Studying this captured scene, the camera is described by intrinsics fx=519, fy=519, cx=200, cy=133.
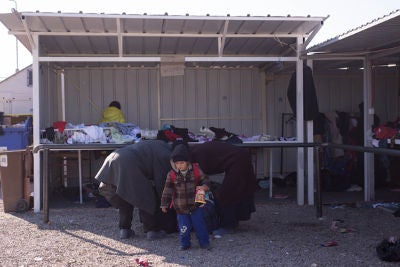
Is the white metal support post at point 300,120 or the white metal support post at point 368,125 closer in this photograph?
the white metal support post at point 300,120

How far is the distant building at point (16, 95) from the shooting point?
2370 centimetres

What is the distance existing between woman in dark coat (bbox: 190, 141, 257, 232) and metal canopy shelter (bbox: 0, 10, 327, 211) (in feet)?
7.49

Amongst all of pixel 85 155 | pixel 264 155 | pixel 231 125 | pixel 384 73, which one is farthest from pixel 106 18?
pixel 384 73

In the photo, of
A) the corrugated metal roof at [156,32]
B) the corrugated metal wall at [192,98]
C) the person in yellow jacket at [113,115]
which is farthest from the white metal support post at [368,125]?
the person in yellow jacket at [113,115]

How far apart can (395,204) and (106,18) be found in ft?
18.0

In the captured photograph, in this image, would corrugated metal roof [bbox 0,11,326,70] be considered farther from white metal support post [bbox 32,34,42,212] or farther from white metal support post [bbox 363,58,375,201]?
white metal support post [bbox 363,58,375,201]

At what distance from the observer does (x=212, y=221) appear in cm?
664

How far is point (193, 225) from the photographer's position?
592 cm

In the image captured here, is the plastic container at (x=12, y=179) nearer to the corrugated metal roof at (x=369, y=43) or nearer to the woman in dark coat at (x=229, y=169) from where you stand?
the woman in dark coat at (x=229, y=169)

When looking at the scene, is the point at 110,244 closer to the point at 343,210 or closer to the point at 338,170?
the point at 343,210

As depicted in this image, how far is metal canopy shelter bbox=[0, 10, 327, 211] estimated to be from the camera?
777 centimetres

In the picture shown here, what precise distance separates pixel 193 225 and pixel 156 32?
146 inches

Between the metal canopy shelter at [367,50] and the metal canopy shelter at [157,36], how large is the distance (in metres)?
0.53

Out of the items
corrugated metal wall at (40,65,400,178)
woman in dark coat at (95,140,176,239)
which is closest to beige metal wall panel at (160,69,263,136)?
corrugated metal wall at (40,65,400,178)
